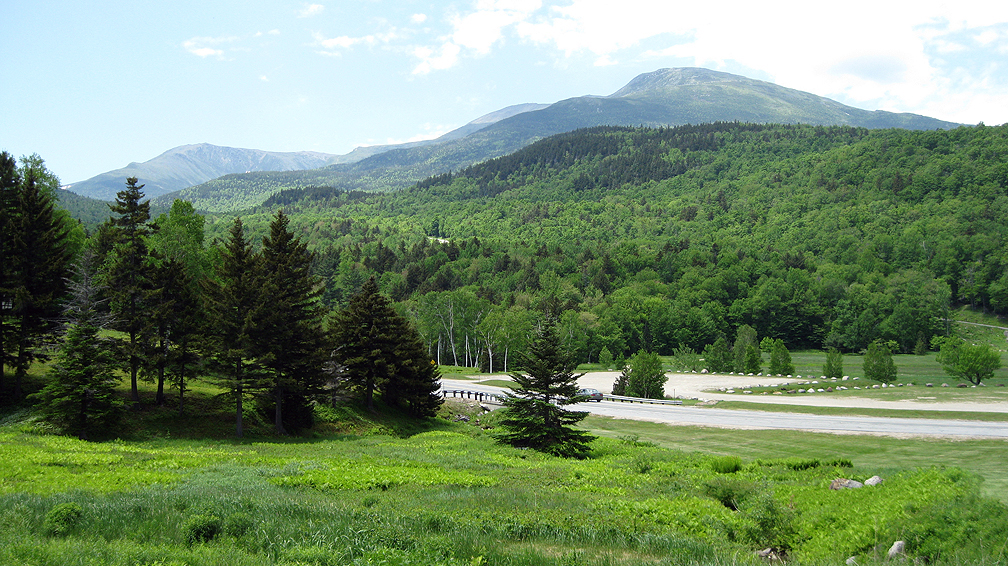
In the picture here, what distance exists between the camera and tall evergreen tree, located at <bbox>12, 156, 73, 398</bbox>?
28422mm

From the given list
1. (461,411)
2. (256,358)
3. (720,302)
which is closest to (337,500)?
(256,358)

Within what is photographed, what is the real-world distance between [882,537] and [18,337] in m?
38.0

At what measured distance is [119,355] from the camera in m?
27.3

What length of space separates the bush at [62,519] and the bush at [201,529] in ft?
6.34

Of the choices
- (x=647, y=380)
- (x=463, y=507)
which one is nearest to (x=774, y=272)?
(x=647, y=380)

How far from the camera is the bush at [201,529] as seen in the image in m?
9.20

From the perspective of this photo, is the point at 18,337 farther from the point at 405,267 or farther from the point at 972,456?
the point at 405,267

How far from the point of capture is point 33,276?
29750mm

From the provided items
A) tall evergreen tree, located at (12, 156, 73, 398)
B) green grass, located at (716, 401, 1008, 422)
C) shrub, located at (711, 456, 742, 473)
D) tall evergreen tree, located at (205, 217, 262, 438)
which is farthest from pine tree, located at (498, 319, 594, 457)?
tall evergreen tree, located at (12, 156, 73, 398)

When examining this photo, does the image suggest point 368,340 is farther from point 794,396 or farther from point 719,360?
point 719,360

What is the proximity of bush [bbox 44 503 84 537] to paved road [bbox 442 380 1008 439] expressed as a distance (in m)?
34.6

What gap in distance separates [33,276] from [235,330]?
39.2 feet

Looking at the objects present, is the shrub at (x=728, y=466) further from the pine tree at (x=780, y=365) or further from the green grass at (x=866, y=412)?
the pine tree at (x=780, y=365)

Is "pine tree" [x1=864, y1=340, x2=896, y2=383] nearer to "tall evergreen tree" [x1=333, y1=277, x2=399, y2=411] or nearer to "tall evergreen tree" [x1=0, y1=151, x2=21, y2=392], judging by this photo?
"tall evergreen tree" [x1=333, y1=277, x2=399, y2=411]
